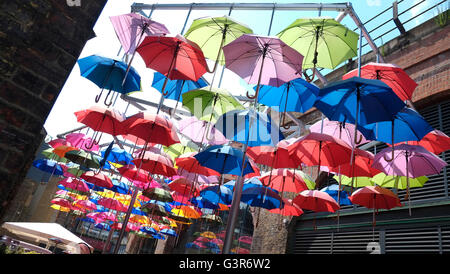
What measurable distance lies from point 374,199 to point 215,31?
4.49 metres

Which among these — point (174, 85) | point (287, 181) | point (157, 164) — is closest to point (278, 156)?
point (287, 181)

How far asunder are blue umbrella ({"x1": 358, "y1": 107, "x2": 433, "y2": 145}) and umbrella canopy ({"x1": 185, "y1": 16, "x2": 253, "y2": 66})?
2.64 metres

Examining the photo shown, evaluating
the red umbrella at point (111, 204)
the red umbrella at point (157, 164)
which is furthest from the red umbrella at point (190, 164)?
the red umbrella at point (111, 204)

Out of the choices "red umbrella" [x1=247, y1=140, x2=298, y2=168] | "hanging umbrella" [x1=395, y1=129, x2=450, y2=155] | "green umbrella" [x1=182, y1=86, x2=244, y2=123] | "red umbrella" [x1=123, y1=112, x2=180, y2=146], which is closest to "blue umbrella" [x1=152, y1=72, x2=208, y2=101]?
"green umbrella" [x1=182, y1=86, x2=244, y2=123]

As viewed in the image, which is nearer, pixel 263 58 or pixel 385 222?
pixel 263 58

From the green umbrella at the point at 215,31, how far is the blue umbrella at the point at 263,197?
3269 mm

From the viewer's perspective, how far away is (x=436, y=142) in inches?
207

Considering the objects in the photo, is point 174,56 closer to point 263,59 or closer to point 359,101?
point 263,59

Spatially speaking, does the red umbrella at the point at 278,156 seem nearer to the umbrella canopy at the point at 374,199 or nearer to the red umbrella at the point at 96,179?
the umbrella canopy at the point at 374,199

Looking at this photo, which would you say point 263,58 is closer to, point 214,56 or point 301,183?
point 214,56

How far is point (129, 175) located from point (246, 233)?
8260 mm

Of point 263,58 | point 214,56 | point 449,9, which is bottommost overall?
point 263,58

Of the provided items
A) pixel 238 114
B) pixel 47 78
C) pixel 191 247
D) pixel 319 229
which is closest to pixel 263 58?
pixel 238 114

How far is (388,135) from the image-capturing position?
486 centimetres
